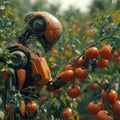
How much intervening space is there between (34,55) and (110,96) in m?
0.81

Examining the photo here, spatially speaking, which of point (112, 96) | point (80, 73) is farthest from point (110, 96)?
point (80, 73)

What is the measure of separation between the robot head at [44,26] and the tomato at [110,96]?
708 mm

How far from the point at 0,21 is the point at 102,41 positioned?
1080 millimetres

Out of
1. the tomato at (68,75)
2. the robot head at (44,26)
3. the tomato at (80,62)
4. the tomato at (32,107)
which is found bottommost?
the tomato at (32,107)

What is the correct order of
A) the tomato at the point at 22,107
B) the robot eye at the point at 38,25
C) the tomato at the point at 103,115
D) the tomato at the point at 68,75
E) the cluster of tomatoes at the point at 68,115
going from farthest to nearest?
the cluster of tomatoes at the point at 68,115, the robot eye at the point at 38,25, the tomato at the point at 68,75, the tomato at the point at 103,115, the tomato at the point at 22,107

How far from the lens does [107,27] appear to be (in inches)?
199

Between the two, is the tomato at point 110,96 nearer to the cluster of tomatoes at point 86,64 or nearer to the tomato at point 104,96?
the tomato at point 104,96

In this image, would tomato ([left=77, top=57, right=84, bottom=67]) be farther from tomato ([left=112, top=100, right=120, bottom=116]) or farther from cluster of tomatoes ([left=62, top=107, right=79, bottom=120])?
cluster of tomatoes ([left=62, top=107, right=79, bottom=120])

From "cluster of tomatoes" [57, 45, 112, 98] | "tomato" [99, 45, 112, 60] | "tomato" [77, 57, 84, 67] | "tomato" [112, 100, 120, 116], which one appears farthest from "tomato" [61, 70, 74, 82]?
"tomato" [112, 100, 120, 116]

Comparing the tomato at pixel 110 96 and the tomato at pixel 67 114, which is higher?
the tomato at pixel 67 114

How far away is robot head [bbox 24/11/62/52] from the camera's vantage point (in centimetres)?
429

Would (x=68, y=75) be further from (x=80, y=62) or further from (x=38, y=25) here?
(x=38, y=25)

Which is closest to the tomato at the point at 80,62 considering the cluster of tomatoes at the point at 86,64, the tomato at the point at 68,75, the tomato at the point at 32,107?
the cluster of tomatoes at the point at 86,64

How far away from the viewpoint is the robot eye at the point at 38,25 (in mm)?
4305
